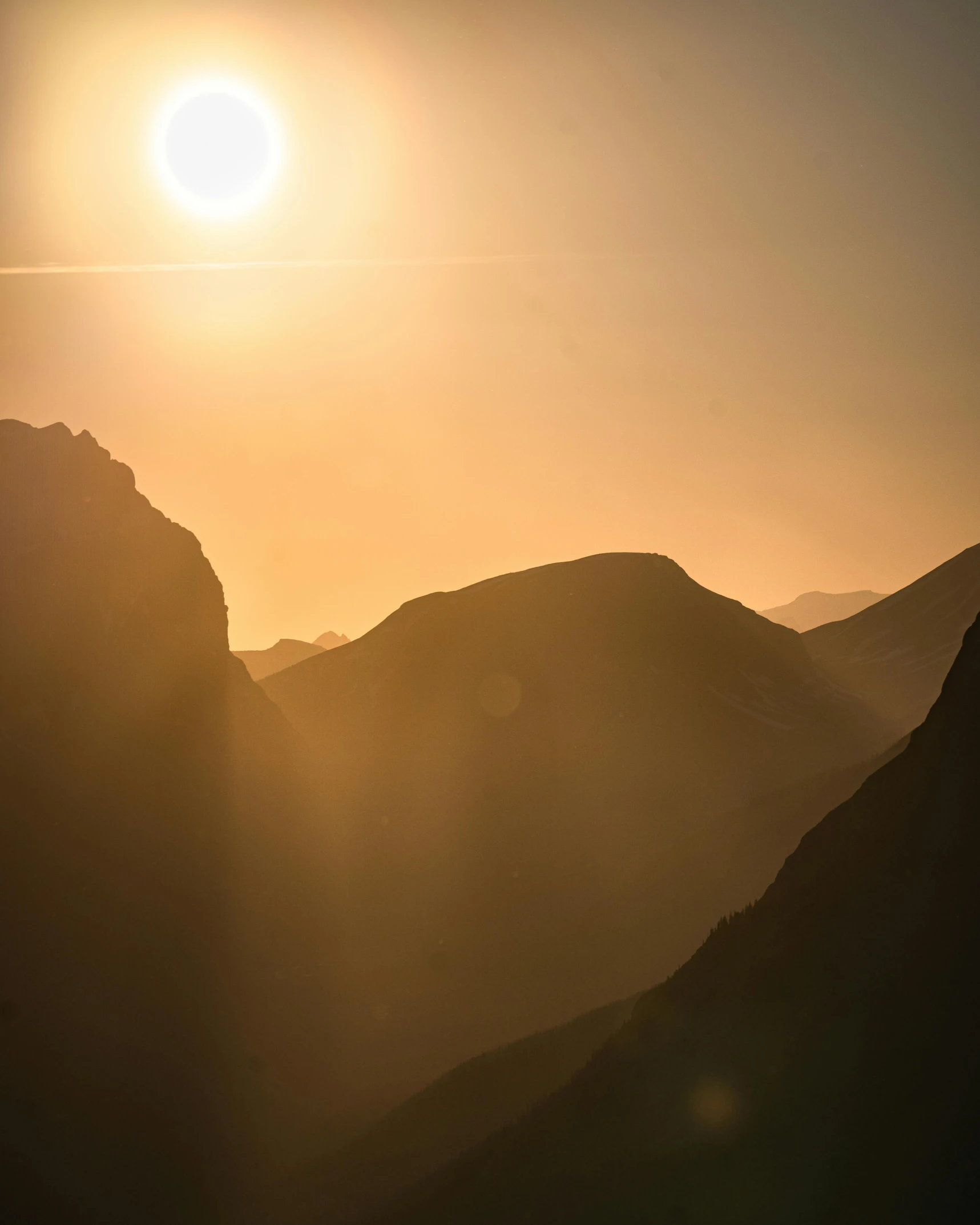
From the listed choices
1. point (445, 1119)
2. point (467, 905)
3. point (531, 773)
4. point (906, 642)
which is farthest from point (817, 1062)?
point (906, 642)

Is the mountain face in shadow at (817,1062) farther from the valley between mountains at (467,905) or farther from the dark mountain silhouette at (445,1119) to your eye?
the dark mountain silhouette at (445,1119)

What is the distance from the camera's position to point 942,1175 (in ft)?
58.0

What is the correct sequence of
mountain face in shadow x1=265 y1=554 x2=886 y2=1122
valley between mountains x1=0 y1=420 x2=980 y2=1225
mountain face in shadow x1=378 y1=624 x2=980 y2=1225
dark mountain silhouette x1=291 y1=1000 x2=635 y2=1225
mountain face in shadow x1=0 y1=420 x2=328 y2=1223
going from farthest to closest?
mountain face in shadow x1=265 y1=554 x2=886 y2=1122, mountain face in shadow x1=0 y1=420 x2=328 y2=1223, dark mountain silhouette x1=291 y1=1000 x2=635 y2=1225, valley between mountains x1=0 y1=420 x2=980 y2=1225, mountain face in shadow x1=378 y1=624 x2=980 y2=1225

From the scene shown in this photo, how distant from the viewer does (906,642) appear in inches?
6403

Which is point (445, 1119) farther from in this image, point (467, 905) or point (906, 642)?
point (906, 642)

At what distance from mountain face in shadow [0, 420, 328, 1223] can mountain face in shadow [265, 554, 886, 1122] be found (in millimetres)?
8911

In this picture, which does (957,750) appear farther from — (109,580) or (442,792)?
(442,792)

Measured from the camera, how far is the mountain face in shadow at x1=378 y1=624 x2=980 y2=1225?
19.6m

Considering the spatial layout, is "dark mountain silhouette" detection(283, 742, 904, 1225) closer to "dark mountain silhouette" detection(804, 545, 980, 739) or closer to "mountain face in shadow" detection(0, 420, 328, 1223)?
"mountain face in shadow" detection(0, 420, 328, 1223)

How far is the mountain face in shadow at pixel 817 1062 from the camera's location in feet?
64.2

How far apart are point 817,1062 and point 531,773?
257 feet

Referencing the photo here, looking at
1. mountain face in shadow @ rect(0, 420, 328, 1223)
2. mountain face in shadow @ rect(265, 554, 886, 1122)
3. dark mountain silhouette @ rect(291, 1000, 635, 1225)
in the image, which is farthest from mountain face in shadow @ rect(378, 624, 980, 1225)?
mountain face in shadow @ rect(265, 554, 886, 1122)

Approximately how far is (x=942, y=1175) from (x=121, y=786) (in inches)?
2166

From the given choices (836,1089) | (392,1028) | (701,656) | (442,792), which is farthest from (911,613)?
(836,1089)
